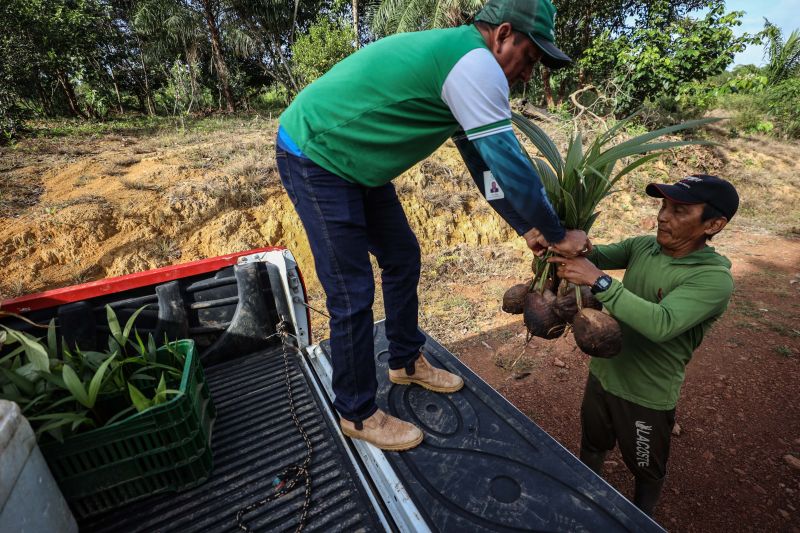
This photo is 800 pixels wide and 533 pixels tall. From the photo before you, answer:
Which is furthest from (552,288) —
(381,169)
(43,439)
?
(43,439)

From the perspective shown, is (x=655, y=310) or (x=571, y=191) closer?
(x=655, y=310)

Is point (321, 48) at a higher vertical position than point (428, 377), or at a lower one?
higher

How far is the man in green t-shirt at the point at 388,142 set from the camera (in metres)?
1.43

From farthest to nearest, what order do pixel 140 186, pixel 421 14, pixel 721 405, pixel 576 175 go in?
pixel 421 14, pixel 140 186, pixel 721 405, pixel 576 175

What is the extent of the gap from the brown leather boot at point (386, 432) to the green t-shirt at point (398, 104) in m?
1.13

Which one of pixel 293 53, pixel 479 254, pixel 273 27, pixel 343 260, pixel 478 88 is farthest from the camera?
pixel 273 27

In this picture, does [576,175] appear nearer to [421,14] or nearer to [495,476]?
[495,476]

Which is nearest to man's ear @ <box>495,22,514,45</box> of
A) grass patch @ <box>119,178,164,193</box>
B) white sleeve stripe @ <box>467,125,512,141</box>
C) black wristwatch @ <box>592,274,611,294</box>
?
white sleeve stripe @ <box>467,125,512,141</box>

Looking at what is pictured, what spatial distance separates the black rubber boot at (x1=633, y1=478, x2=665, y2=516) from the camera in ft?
6.12

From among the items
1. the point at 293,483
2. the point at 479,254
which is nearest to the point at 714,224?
the point at 293,483

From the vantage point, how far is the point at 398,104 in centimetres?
155

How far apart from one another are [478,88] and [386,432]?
1.53 meters

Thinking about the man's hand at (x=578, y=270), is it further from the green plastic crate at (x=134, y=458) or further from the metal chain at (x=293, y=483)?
the green plastic crate at (x=134, y=458)

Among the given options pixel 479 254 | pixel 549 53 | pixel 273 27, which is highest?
pixel 273 27
